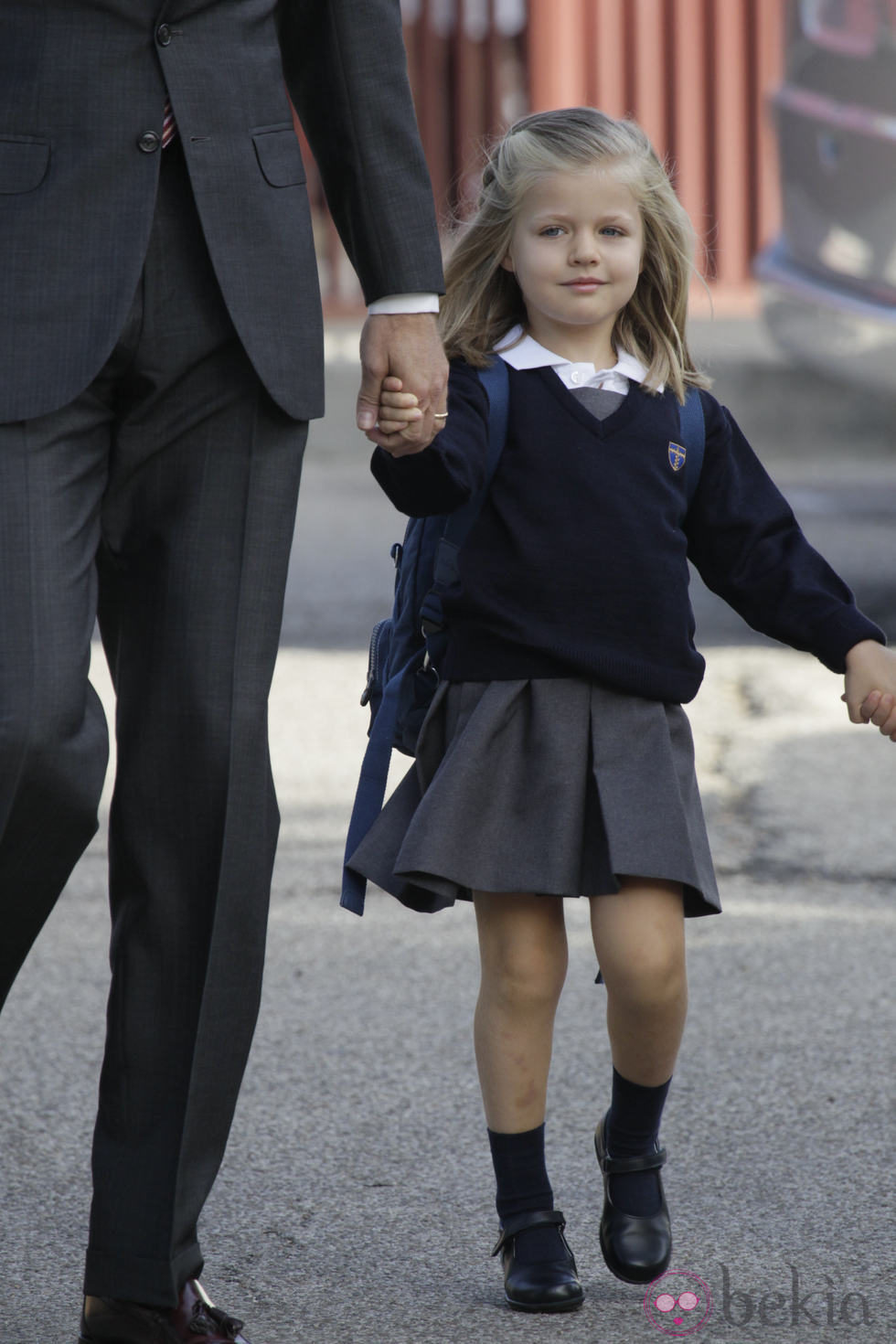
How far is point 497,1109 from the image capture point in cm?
244

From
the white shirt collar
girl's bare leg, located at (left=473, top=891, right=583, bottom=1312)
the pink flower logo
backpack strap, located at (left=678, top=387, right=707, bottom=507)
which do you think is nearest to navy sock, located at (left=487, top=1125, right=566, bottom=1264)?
girl's bare leg, located at (left=473, top=891, right=583, bottom=1312)

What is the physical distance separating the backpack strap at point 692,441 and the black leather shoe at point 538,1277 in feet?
3.10

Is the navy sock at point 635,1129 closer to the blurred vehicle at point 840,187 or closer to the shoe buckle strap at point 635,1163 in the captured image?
the shoe buckle strap at point 635,1163

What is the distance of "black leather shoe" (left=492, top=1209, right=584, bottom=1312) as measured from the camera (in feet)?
7.70

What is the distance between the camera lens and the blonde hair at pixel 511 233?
8.25 ft

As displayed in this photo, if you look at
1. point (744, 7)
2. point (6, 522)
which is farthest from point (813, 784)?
point (744, 7)

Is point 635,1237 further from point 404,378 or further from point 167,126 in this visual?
point 167,126

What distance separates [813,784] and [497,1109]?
2.70 metres

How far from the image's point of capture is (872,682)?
8.13ft

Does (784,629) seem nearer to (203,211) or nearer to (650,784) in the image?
(650,784)

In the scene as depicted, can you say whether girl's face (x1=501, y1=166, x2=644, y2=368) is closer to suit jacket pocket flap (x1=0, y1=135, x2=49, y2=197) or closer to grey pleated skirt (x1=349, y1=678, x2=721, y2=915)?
grey pleated skirt (x1=349, y1=678, x2=721, y2=915)

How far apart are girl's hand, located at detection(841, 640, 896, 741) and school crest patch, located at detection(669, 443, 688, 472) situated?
0.33 m

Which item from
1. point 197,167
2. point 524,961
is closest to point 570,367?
point 197,167

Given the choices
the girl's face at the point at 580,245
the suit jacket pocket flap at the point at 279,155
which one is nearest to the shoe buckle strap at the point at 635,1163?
the girl's face at the point at 580,245
